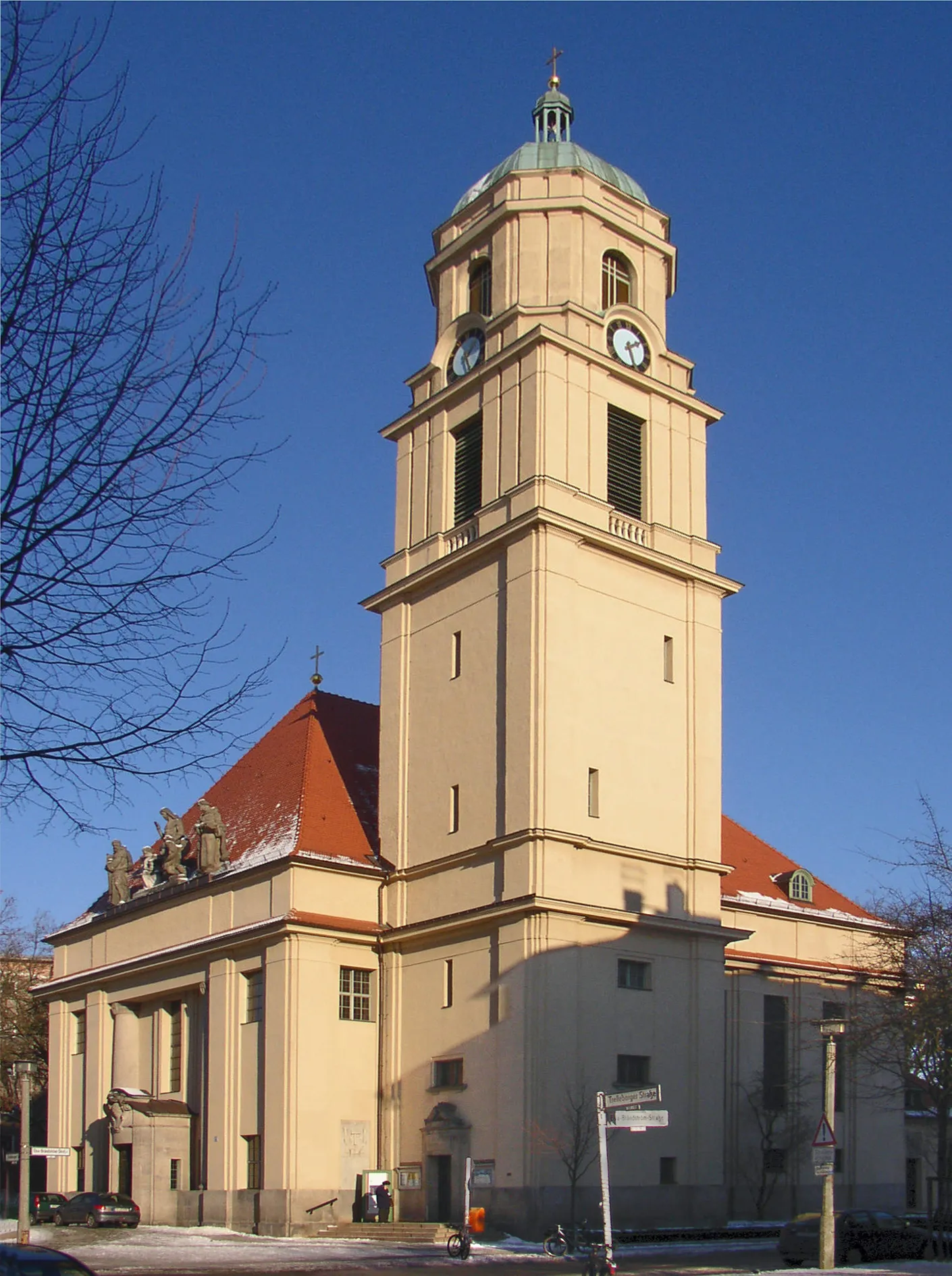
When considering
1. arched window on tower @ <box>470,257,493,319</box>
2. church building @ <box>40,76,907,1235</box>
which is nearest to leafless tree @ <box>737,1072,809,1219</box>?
church building @ <box>40,76,907,1235</box>

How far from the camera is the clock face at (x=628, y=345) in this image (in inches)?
1687

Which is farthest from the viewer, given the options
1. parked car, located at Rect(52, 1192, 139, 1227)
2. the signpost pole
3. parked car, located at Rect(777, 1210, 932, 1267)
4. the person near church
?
parked car, located at Rect(52, 1192, 139, 1227)

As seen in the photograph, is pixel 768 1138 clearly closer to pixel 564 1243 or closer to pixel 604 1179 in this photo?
pixel 564 1243

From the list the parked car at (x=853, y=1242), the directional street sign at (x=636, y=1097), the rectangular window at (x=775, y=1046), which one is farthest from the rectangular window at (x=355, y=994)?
Answer: the directional street sign at (x=636, y=1097)

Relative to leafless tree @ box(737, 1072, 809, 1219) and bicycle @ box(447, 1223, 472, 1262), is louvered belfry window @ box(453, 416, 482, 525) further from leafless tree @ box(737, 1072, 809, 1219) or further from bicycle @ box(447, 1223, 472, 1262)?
bicycle @ box(447, 1223, 472, 1262)

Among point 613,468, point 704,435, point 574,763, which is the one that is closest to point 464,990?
point 574,763

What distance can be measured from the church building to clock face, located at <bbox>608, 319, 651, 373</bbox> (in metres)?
0.09

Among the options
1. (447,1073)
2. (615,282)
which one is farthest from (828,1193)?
(615,282)

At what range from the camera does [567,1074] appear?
35.4 meters

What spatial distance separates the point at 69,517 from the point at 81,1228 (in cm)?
3196

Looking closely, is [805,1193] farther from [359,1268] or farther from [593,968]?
[359,1268]

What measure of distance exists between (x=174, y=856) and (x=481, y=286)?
62.9ft

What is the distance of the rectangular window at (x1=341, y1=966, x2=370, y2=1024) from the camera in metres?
39.8

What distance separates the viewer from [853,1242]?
93.7ft
